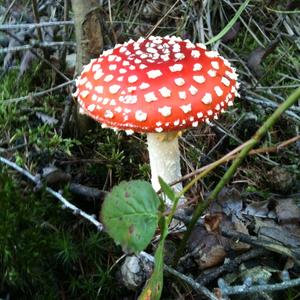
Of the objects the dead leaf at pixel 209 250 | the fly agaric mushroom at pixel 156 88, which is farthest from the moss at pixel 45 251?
the fly agaric mushroom at pixel 156 88

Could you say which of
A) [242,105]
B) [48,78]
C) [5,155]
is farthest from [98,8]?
[242,105]

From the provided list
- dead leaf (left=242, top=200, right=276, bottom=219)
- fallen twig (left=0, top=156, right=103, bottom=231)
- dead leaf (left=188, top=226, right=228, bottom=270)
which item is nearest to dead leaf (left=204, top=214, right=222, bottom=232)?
dead leaf (left=188, top=226, right=228, bottom=270)

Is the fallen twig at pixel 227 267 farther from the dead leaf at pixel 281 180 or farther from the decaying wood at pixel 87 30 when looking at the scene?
the decaying wood at pixel 87 30

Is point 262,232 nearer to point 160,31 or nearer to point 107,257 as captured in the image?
point 107,257

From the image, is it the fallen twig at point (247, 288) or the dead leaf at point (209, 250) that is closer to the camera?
the fallen twig at point (247, 288)

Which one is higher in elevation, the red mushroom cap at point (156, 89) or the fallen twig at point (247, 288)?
the red mushroom cap at point (156, 89)

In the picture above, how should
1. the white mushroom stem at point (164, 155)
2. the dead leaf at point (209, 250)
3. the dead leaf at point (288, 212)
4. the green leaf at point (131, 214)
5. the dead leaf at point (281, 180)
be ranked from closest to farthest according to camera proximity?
the green leaf at point (131, 214)
the dead leaf at point (209, 250)
the white mushroom stem at point (164, 155)
the dead leaf at point (288, 212)
the dead leaf at point (281, 180)

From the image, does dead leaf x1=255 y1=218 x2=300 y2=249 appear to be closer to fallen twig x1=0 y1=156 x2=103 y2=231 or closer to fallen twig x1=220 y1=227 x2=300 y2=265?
fallen twig x1=220 y1=227 x2=300 y2=265
